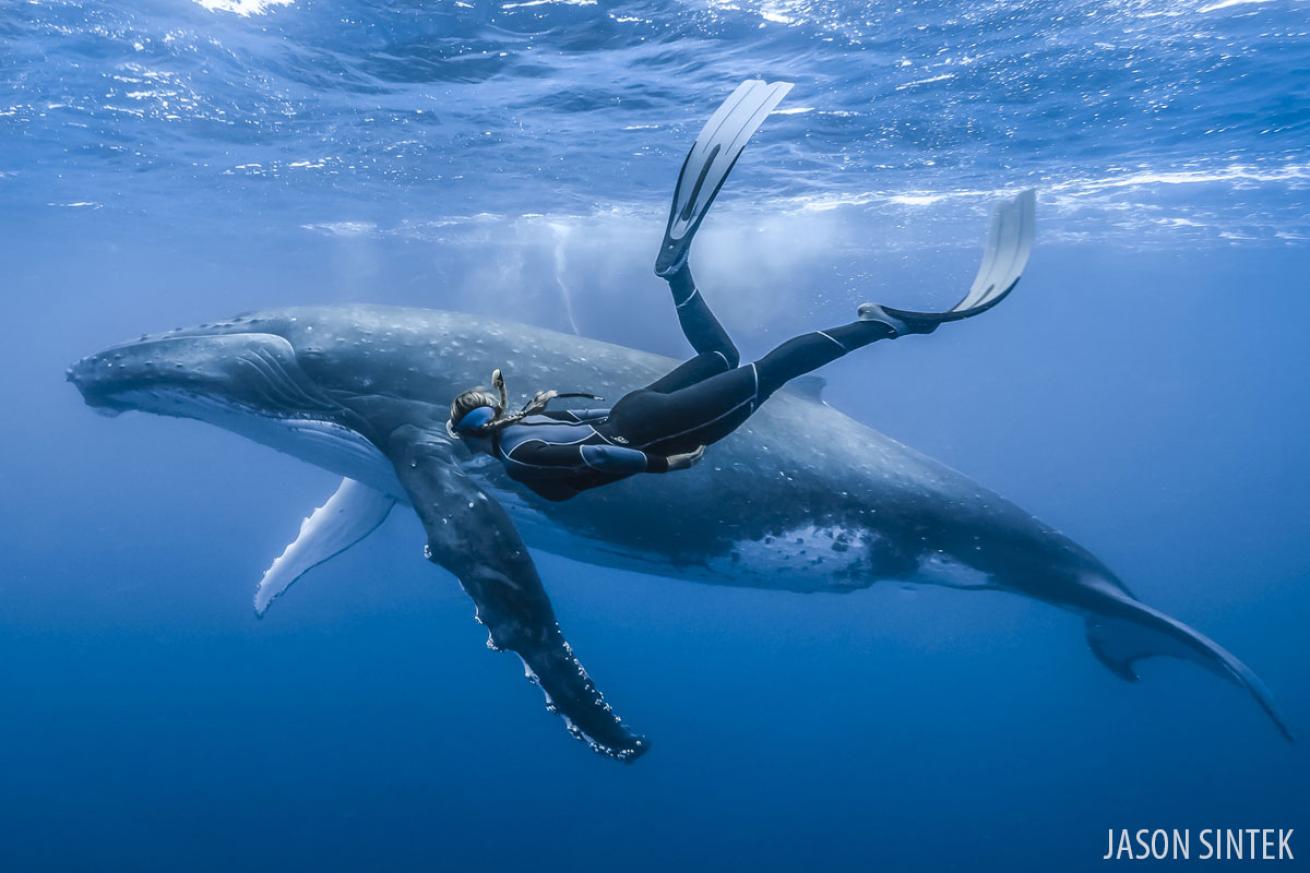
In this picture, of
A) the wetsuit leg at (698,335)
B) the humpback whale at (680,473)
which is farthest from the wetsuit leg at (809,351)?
the wetsuit leg at (698,335)

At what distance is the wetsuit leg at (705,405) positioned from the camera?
5867 mm

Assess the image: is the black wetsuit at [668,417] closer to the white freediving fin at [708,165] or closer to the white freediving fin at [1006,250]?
the white freediving fin at [708,165]

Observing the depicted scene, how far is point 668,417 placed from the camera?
19.3 ft

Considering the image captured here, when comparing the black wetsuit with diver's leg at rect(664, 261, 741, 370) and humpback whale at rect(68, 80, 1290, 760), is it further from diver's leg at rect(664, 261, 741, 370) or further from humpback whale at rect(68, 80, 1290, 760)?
humpback whale at rect(68, 80, 1290, 760)

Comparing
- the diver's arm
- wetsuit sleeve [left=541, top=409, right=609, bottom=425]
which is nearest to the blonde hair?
the diver's arm

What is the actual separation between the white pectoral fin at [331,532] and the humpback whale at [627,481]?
1.77m

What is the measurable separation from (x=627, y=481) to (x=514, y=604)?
179 centimetres

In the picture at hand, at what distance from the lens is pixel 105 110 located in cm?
1998

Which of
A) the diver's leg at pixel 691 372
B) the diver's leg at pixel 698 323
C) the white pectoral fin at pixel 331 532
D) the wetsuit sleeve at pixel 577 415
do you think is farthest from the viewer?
the white pectoral fin at pixel 331 532

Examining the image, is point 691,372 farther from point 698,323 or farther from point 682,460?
point 682,460

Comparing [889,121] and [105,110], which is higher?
[105,110]

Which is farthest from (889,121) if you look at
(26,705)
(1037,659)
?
(26,705)

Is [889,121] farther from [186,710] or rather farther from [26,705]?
[26,705]

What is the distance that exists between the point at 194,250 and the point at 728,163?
5069cm
